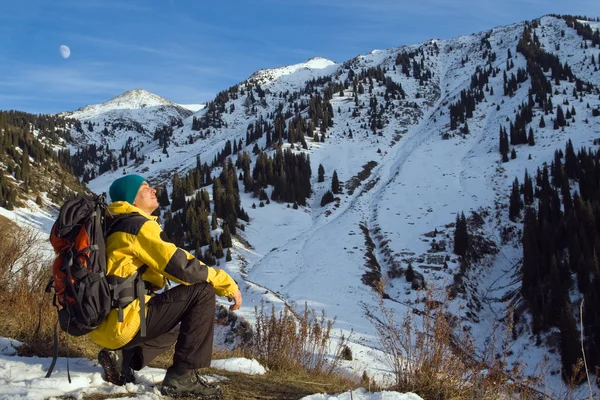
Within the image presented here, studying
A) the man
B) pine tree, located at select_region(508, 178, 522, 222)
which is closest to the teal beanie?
the man

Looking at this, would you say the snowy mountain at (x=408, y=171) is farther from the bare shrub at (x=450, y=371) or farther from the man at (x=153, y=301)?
the man at (x=153, y=301)

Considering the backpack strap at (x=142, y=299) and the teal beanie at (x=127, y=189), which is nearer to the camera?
the backpack strap at (x=142, y=299)

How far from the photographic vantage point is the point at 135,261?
124 inches

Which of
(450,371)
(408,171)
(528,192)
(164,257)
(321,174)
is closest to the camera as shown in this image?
(164,257)

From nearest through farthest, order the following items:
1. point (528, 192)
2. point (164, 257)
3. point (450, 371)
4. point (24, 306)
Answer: point (164, 257) < point (450, 371) < point (24, 306) < point (528, 192)

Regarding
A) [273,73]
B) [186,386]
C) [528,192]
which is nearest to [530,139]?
[528,192]

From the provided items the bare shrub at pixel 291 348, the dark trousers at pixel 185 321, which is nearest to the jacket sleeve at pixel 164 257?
the dark trousers at pixel 185 321

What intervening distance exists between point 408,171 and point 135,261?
57753 mm

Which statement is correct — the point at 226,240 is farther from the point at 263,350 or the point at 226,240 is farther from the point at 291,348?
the point at 291,348

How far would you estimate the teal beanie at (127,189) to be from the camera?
3.43 metres

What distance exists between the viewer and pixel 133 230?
3010 millimetres

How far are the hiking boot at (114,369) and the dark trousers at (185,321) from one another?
24cm

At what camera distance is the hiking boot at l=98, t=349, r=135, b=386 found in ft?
11.4

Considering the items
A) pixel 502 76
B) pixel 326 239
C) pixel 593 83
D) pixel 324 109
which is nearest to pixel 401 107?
pixel 324 109
